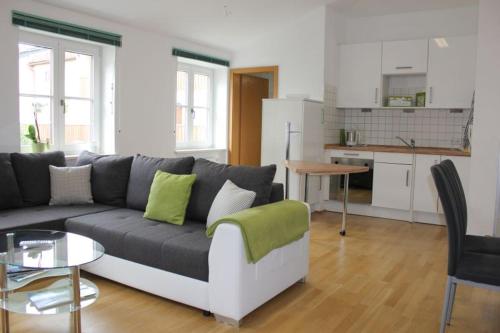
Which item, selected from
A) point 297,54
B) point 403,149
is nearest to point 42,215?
point 297,54

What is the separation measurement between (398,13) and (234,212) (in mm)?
4264

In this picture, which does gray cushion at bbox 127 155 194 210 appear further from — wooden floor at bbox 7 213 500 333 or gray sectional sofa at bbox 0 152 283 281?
wooden floor at bbox 7 213 500 333

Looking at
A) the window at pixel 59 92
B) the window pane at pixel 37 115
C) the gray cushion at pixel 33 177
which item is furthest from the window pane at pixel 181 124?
the gray cushion at pixel 33 177

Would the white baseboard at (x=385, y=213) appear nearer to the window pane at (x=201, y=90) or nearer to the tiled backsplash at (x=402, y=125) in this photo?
the tiled backsplash at (x=402, y=125)

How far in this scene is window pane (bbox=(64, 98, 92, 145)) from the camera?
15.7 ft

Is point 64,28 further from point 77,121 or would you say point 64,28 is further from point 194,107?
point 194,107

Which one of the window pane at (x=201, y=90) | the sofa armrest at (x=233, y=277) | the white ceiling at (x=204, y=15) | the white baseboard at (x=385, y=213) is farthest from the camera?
the window pane at (x=201, y=90)

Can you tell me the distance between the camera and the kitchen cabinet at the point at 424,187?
5.31 m

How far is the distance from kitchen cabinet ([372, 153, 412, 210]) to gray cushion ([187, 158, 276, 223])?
278cm

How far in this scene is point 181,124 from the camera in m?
6.39

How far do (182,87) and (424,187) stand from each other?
137 inches

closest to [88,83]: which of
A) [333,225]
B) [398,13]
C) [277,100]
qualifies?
[277,100]

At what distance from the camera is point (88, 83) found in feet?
16.4

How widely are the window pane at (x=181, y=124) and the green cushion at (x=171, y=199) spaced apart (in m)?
2.95
